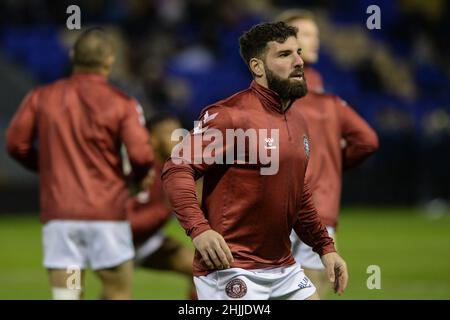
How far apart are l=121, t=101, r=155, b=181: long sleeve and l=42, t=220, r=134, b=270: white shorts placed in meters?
0.45

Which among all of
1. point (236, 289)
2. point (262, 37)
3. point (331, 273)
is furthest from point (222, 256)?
point (262, 37)

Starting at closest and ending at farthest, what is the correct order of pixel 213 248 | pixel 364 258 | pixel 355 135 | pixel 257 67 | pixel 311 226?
pixel 213 248
pixel 257 67
pixel 311 226
pixel 355 135
pixel 364 258

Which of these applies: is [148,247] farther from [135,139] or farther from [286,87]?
[286,87]

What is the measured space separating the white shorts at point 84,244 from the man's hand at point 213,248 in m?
2.41

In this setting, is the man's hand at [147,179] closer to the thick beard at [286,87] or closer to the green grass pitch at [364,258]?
the thick beard at [286,87]

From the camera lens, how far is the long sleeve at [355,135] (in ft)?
25.1

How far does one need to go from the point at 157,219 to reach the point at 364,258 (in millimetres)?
5342

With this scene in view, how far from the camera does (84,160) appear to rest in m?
7.39

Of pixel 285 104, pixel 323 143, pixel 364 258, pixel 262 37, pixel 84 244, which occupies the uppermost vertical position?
pixel 262 37

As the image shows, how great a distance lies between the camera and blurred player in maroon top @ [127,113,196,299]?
8734 millimetres

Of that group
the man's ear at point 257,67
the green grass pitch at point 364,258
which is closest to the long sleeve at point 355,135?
the man's ear at point 257,67

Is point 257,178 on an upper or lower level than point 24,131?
lower

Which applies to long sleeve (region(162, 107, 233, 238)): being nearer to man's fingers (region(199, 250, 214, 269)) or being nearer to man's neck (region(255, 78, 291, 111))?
man's fingers (region(199, 250, 214, 269))
